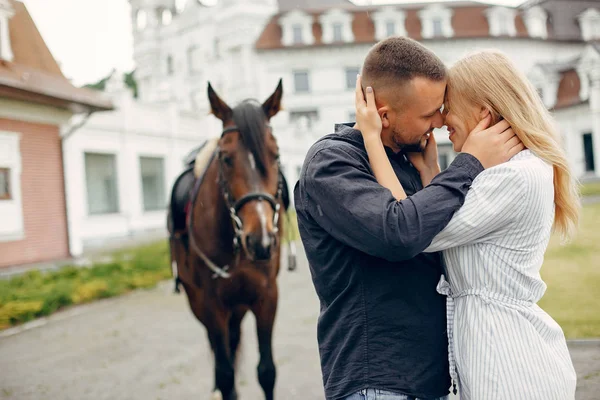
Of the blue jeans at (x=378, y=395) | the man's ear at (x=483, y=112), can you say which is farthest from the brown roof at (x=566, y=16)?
the blue jeans at (x=378, y=395)

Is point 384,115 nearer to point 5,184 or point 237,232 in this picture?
point 237,232

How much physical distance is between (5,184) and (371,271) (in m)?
11.9

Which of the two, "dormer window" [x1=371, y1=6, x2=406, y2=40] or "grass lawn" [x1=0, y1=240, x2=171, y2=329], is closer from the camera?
"grass lawn" [x1=0, y1=240, x2=171, y2=329]

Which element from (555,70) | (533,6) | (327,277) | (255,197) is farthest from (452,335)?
(533,6)

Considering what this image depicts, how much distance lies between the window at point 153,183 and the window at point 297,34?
2262cm

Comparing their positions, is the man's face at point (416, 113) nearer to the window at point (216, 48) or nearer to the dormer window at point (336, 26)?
the dormer window at point (336, 26)

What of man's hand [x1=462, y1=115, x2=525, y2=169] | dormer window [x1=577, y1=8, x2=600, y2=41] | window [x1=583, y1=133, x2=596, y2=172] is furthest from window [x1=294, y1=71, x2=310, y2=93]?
man's hand [x1=462, y1=115, x2=525, y2=169]

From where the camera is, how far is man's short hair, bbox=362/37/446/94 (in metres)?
1.57

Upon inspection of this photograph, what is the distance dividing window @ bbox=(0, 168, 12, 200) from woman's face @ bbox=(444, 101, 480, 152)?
11.8 meters

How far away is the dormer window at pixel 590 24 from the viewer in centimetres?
4212

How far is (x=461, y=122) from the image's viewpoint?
5.59 feet

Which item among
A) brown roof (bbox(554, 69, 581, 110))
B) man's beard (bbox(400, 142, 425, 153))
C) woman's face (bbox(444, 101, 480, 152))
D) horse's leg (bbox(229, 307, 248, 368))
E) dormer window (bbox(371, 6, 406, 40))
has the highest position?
dormer window (bbox(371, 6, 406, 40))

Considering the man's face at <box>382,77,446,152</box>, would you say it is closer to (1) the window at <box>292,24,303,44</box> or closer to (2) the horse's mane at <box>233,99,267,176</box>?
(2) the horse's mane at <box>233,99,267,176</box>

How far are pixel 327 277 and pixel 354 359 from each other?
262mm
